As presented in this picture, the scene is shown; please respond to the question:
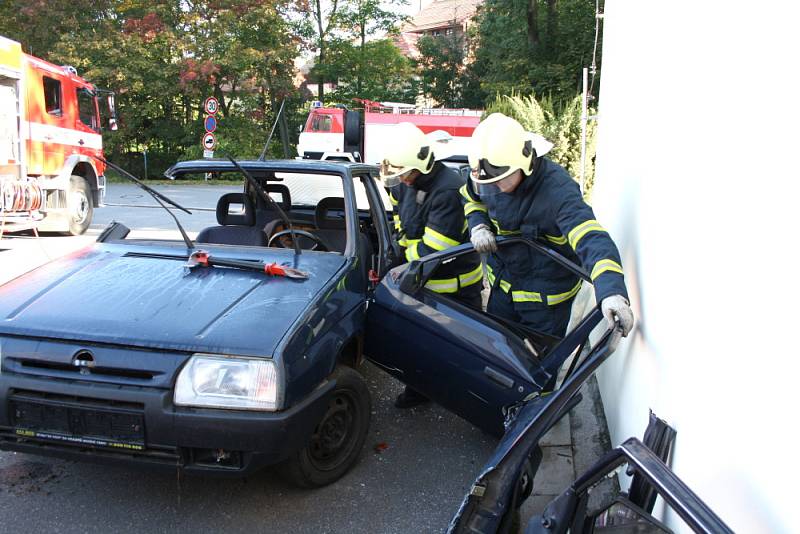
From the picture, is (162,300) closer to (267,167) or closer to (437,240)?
(267,167)

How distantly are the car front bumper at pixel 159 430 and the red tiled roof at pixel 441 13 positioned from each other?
46887 millimetres

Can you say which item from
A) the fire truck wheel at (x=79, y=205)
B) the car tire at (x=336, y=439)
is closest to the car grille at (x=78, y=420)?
the car tire at (x=336, y=439)

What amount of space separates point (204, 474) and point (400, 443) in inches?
53.9

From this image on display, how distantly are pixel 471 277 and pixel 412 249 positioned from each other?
1.32ft

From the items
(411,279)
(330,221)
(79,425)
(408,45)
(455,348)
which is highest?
(408,45)

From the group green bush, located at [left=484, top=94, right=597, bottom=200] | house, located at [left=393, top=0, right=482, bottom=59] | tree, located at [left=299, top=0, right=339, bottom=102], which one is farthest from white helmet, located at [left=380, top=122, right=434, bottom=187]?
house, located at [left=393, top=0, right=482, bottom=59]

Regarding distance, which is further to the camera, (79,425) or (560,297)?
(560,297)

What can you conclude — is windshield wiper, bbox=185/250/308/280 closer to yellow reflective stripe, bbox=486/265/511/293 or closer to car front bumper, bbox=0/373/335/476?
car front bumper, bbox=0/373/335/476

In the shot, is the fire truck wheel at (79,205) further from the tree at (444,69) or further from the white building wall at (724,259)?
the tree at (444,69)

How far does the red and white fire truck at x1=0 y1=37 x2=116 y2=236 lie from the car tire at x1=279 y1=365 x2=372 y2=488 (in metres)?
7.63

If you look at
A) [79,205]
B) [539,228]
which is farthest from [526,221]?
[79,205]

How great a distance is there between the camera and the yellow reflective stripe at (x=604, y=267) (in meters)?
2.53

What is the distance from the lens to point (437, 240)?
3.80 metres

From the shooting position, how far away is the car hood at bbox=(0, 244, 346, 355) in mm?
2547
